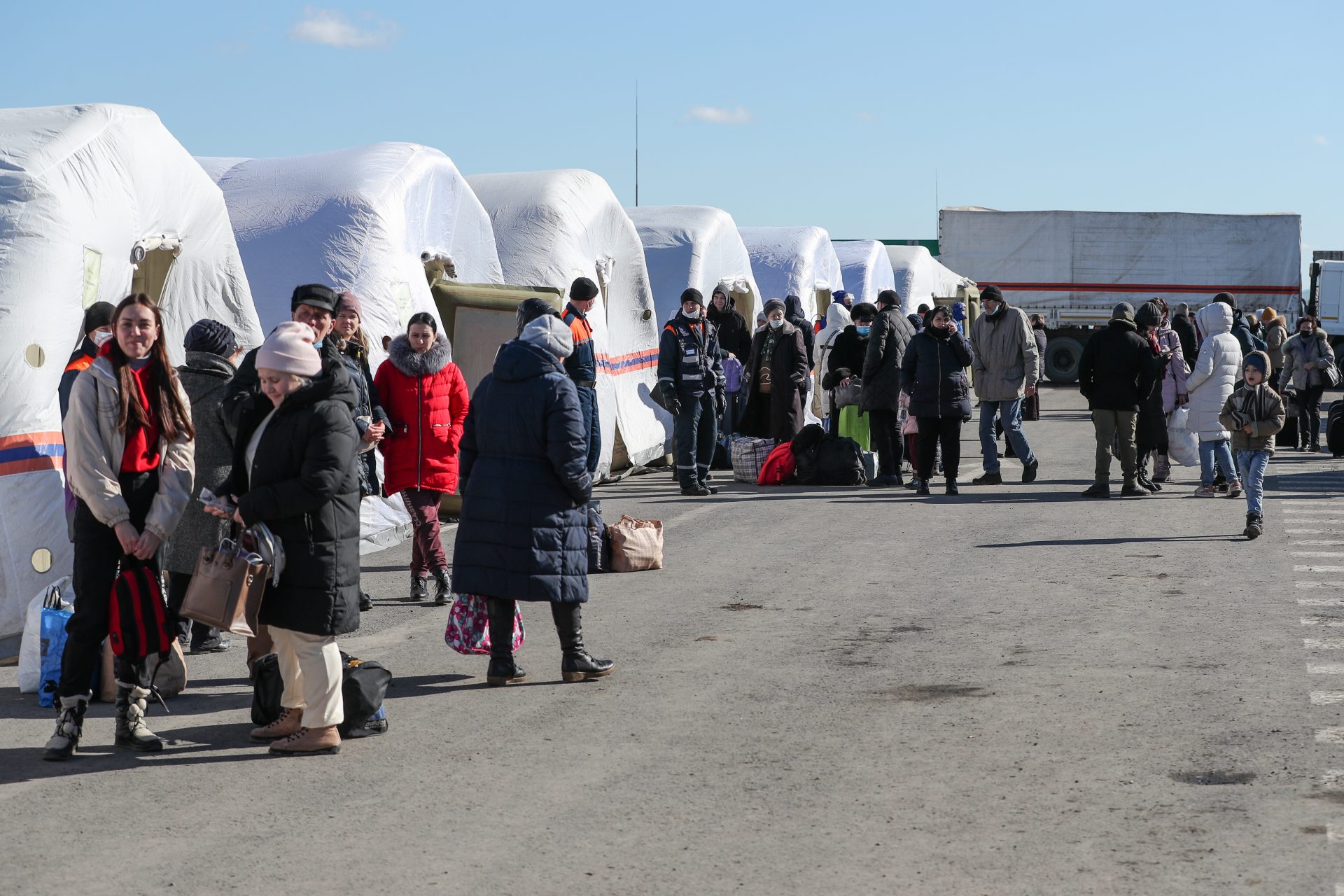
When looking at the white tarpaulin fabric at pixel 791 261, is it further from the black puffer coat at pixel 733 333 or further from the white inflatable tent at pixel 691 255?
the black puffer coat at pixel 733 333

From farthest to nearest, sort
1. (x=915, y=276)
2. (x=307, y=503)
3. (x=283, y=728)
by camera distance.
Result: (x=915, y=276)
(x=283, y=728)
(x=307, y=503)

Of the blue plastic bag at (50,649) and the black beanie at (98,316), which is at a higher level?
the black beanie at (98,316)

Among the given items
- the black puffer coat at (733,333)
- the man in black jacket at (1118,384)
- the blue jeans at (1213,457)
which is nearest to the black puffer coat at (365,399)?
the man in black jacket at (1118,384)

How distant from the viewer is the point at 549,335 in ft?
22.6

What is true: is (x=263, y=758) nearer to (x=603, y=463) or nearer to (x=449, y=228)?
(x=449, y=228)

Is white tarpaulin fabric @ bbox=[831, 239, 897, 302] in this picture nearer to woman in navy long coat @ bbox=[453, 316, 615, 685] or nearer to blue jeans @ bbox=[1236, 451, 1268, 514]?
blue jeans @ bbox=[1236, 451, 1268, 514]

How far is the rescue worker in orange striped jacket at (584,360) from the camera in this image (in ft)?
32.8

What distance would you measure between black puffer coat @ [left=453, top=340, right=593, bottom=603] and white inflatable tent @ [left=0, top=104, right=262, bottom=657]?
102 inches

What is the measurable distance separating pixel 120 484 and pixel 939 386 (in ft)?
30.5

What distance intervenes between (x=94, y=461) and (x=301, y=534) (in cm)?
85

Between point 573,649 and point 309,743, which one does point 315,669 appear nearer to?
point 309,743

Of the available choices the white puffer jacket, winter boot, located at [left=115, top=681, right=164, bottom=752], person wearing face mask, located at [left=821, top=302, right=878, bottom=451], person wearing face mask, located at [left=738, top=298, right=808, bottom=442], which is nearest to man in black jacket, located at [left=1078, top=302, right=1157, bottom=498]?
the white puffer jacket

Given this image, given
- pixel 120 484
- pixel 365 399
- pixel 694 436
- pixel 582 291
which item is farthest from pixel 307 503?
pixel 694 436

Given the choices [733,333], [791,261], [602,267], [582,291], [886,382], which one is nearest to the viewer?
[582,291]
